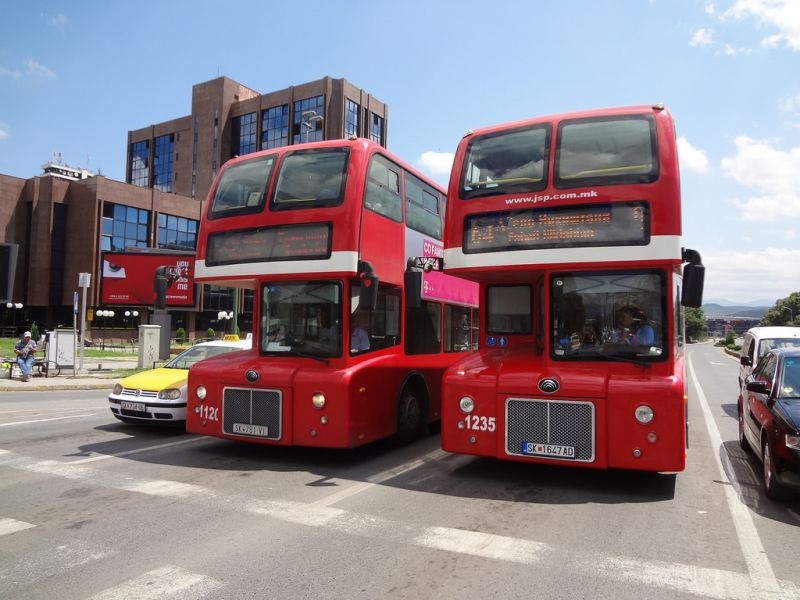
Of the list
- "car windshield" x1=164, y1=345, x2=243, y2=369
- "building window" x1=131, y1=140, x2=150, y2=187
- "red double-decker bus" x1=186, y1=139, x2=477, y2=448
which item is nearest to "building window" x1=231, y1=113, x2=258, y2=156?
"building window" x1=131, y1=140, x2=150, y2=187

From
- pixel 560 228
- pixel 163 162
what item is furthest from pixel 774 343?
pixel 163 162

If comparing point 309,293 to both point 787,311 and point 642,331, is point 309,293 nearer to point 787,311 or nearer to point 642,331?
point 642,331

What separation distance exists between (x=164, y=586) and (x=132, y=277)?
165 feet

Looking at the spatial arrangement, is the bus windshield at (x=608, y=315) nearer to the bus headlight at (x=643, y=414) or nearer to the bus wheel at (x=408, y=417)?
the bus headlight at (x=643, y=414)

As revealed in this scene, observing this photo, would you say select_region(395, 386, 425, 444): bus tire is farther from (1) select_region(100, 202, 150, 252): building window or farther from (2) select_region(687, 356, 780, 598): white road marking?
(1) select_region(100, 202, 150, 252): building window

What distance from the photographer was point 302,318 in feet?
25.9

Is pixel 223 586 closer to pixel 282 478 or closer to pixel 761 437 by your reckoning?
pixel 282 478

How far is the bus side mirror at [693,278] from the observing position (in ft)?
21.1

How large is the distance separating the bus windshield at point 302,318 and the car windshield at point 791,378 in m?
5.18

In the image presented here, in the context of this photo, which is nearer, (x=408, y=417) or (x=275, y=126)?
(x=408, y=417)

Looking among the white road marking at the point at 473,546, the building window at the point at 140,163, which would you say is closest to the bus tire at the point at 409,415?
the white road marking at the point at 473,546

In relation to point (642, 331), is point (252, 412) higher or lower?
lower

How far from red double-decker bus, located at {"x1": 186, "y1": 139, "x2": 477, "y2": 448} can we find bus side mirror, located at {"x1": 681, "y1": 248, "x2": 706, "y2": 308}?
9.75 ft

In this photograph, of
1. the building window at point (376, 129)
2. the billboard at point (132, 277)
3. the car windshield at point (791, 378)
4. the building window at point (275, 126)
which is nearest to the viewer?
the car windshield at point (791, 378)
